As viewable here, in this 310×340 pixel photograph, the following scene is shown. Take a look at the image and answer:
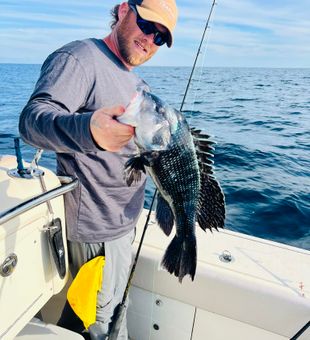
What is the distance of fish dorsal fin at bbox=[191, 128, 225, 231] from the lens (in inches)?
67.8

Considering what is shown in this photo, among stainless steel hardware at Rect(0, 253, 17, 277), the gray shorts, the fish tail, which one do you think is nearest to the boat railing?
stainless steel hardware at Rect(0, 253, 17, 277)

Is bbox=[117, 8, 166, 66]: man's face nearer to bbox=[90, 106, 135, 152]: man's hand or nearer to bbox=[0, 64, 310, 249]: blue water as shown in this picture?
bbox=[90, 106, 135, 152]: man's hand

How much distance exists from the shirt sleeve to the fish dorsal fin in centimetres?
64

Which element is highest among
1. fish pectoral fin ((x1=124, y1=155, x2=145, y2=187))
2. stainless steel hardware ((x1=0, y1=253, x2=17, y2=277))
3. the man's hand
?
the man's hand

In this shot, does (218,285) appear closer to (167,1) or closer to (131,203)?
(131,203)

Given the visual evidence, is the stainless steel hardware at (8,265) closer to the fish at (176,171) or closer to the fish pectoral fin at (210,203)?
the fish at (176,171)

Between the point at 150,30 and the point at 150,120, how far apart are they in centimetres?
87

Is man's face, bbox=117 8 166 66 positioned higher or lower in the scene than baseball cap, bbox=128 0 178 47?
lower

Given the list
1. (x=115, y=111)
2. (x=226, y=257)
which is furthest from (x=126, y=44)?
(x=226, y=257)

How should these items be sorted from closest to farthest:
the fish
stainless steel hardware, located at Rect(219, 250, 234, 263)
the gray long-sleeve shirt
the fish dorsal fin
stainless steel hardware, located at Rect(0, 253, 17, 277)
A: 1. the gray long-sleeve shirt
2. the fish
3. stainless steel hardware, located at Rect(0, 253, 17, 277)
4. the fish dorsal fin
5. stainless steel hardware, located at Rect(219, 250, 234, 263)

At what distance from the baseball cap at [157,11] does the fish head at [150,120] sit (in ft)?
2.21

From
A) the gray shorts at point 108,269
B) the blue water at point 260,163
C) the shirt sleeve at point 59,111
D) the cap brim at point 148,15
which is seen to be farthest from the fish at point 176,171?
the blue water at point 260,163

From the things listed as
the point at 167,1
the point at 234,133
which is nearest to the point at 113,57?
the point at 167,1

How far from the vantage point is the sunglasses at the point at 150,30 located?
77.1 inches
